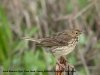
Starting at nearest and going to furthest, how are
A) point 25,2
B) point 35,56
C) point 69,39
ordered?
point 69,39 → point 35,56 → point 25,2

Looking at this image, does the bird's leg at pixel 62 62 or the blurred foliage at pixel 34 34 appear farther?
the blurred foliage at pixel 34 34

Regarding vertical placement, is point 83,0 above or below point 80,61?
above

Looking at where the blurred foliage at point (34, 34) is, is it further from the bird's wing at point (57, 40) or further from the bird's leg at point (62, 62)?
the bird's leg at point (62, 62)

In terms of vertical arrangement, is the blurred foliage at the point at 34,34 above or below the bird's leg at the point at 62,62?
above

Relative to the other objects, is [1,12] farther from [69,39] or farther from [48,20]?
[69,39]

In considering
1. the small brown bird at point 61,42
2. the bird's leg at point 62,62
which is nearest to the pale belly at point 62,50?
the small brown bird at point 61,42

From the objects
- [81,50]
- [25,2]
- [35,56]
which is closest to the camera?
[35,56]

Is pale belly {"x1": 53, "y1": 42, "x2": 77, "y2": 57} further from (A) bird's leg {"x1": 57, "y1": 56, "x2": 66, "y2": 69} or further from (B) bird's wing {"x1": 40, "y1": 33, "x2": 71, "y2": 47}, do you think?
(A) bird's leg {"x1": 57, "y1": 56, "x2": 66, "y2": 69}

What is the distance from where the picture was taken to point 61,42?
24.6 ft

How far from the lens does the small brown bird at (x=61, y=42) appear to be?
→ 7.21 meters

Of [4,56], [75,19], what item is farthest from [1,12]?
[75,19]

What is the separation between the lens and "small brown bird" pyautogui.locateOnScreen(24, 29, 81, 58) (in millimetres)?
7211

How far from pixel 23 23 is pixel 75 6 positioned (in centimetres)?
98

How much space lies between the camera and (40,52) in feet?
30.8
